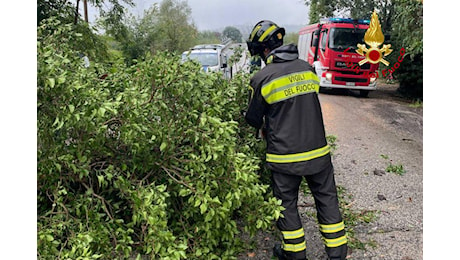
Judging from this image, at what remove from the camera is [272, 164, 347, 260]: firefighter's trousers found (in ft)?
10.2

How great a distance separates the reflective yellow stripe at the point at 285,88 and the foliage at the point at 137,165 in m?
0.43

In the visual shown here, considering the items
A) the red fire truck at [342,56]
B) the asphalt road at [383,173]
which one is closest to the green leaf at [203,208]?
the asphalt road at [383,173]

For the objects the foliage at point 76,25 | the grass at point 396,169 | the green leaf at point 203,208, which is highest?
the foliage at point 76,25

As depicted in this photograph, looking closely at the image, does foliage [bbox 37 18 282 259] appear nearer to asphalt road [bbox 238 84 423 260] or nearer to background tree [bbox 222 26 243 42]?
asphalt road [bbox 238 84 423 260]

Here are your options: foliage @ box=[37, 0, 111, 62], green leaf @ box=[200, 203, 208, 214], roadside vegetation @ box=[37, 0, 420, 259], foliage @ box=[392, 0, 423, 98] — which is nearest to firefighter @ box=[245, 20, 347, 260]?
roadside vegetation @ box=[37, 0, 420, 259]

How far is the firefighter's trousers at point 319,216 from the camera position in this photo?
310 cm

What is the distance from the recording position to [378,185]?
16.9 ft

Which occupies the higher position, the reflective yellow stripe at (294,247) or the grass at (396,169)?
the grass at (396,169)

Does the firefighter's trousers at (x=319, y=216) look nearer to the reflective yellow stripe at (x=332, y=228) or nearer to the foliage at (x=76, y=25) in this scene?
the reflective yellow stripe at (x=332, y=228)

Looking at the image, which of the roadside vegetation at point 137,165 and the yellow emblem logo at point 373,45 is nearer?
the roadside vegetation at point 137,165

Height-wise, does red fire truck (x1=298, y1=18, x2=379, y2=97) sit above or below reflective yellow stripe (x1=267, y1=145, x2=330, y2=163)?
above

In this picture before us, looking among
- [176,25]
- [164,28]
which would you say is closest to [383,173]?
[164,28]

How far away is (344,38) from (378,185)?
32.8 feet

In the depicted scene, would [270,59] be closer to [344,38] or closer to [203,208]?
[203,208]
